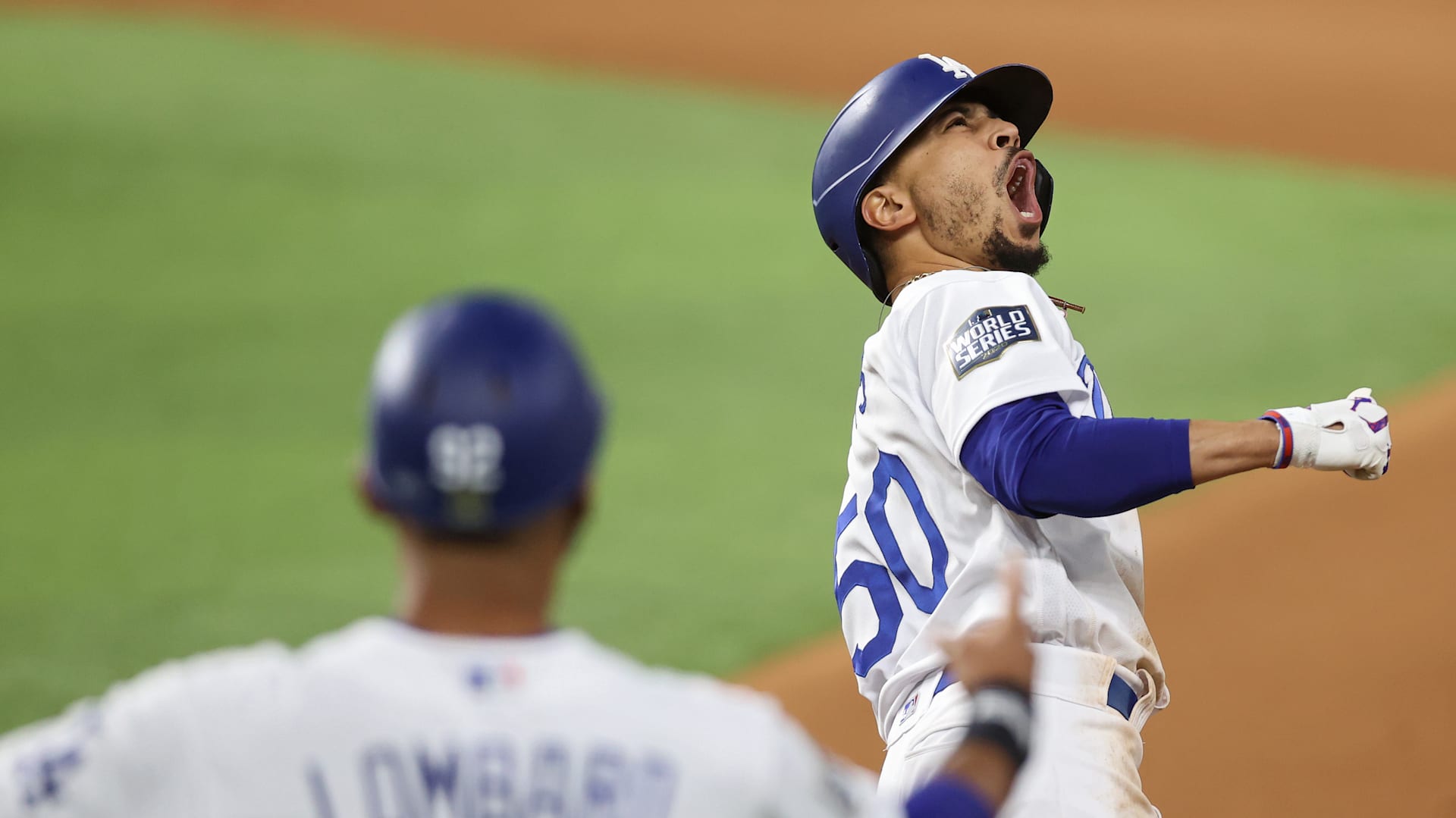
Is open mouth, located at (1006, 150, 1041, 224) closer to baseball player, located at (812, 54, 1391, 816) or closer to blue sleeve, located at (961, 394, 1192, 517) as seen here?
baseball player, located at (812, 54, 1391, 816)

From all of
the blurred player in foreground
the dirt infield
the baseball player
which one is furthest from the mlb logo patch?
the dirt infield

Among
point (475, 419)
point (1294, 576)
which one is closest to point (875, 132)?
point (475, 419)

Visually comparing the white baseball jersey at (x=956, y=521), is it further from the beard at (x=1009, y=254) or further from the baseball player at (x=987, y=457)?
the beard at (x=1009, y=254)

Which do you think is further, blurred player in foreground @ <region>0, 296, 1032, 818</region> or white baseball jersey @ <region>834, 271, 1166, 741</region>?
white baseball jersey @ <region>834, 271, 1166, 741</region>

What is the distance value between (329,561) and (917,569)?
219 inches

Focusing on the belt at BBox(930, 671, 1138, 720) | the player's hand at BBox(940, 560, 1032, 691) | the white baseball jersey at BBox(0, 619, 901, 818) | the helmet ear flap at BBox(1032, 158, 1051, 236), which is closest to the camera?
→ the white baseball jersey at BBox(0, 619, 901, 818)

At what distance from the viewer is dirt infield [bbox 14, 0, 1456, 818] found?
530cm

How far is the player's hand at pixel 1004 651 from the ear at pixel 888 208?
1.40 meters

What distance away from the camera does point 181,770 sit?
161 cm

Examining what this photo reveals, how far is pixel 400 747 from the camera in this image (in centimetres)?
159

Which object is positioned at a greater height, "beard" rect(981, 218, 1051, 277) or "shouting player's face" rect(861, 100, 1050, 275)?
"shouting player's face" rect(861, 100, 1050, 275)

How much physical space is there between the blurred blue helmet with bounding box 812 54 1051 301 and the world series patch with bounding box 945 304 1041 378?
1.29ft

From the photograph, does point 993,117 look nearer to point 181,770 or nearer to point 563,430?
point 563,430

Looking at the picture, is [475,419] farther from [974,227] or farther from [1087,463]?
[974,227]
